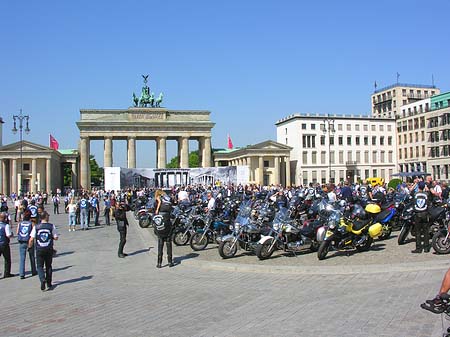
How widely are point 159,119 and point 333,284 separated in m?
74.5

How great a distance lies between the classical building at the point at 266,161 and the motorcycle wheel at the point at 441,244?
7161 centimetres

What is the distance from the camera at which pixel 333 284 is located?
8.93m

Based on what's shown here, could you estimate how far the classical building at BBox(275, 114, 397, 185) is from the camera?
292 feet

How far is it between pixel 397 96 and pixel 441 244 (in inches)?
3978

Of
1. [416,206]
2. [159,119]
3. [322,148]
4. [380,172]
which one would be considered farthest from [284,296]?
[380,172]

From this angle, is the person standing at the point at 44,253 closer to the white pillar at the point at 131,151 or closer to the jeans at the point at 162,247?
the jeans at the point at 162,247

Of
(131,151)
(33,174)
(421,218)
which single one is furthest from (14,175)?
(421,218)

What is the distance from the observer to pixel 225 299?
8.08m

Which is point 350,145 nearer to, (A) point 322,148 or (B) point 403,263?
(A) point 322,148

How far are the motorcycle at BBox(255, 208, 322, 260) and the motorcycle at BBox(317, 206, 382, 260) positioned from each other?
27.2 inches

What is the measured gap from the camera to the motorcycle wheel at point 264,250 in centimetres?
1152

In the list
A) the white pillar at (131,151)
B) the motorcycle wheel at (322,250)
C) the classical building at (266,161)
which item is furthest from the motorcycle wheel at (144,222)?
the classical building at (266,161)

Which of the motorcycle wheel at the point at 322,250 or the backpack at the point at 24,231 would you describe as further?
the motorcycle wheel at the point at 322,250

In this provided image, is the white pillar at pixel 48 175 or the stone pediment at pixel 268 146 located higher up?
the stone pediment at pixel 268 146
